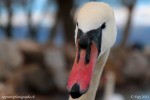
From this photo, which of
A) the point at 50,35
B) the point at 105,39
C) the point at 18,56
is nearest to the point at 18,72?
the point at 18,56

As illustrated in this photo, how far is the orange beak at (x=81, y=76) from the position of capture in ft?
2.89

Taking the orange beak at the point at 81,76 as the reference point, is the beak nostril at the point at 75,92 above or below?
below

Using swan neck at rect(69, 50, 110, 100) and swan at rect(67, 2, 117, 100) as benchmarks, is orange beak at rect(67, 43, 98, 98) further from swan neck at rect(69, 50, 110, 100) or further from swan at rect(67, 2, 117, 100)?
swan neck at rect(69, 50, 110, 100)

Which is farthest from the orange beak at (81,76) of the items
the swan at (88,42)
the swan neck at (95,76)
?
the swan neck at (95,76)

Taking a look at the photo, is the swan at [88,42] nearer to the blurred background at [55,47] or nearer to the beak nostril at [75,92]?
the beak nostril at [75,92]

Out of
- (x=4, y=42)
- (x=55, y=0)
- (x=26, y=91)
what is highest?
(x=55, y=0)

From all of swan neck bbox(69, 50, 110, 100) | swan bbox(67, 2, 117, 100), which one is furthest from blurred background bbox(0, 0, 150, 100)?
swan bbox(67, 2, 117, 100)

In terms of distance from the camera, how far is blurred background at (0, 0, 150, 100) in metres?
4.69

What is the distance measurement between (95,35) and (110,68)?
4205 mm

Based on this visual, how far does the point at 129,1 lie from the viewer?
5570 mm

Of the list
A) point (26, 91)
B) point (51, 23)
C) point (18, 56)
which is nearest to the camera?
point (26, 91)

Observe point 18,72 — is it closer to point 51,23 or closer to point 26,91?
point 26,91

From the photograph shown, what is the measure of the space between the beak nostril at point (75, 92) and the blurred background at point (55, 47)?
134 inches

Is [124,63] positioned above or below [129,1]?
below
